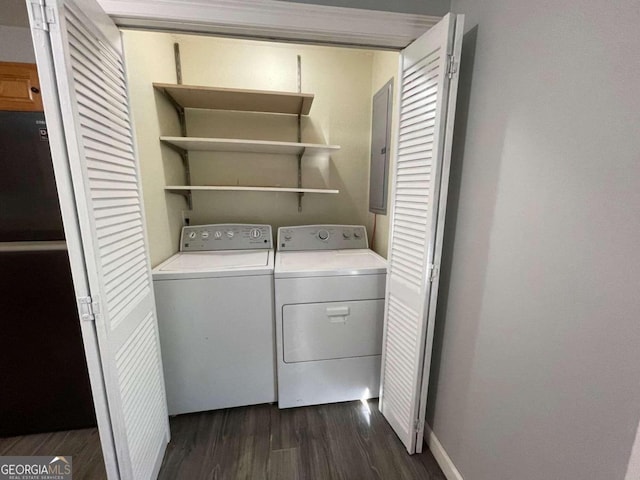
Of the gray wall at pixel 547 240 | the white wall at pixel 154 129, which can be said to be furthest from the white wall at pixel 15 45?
the gray wall at pixel 547 240

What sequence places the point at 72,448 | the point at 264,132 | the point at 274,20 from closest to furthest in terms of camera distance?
the point at 274,20
the point at 72,448
the point at 264,132

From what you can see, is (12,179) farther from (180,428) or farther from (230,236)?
(180,428)

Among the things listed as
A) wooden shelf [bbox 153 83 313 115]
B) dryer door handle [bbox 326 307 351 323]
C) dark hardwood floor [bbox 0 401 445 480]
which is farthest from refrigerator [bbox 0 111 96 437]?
dryer door handle [bbox 326 307 351 323]

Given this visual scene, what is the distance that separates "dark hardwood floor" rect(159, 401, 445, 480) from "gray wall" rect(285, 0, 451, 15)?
2.25 metres

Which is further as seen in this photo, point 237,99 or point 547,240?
point 237,99

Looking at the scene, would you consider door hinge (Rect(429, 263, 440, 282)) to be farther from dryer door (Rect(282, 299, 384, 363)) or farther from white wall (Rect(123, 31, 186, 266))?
white wall (Rect(123, 31, 186, 266))

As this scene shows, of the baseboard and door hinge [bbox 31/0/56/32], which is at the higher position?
door hinge [bbox 31/0/56/32]

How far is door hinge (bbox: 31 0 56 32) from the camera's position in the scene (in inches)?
27.1

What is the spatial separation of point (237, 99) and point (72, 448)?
2335mm

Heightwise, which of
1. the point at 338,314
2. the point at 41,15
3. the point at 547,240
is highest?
the point at 41,15

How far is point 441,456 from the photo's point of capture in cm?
137

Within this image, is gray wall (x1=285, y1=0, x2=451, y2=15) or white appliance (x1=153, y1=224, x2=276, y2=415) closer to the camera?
gray wall (x1=285, y1=0, x2=451, y2=15)

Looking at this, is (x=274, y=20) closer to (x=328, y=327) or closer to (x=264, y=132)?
(x=264, y=132)

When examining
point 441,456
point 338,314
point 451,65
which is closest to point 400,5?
point 451,65
